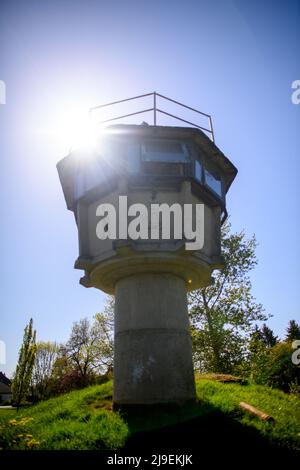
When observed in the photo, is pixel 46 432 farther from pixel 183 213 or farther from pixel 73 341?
pixel 73 341

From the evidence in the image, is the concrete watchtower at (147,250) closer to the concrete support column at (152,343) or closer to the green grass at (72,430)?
the concrete support column at (152,343)

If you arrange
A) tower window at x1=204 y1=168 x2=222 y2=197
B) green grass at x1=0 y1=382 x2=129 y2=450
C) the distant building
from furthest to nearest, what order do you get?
the distant building
tower window at x1=204 y1=168 x2=222 y2=197
green grass at x1=0 y1=382 x2=129 y2=450

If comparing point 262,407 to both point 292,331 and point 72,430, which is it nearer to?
point 72,430

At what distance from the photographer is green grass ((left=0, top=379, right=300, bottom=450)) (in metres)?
6.18

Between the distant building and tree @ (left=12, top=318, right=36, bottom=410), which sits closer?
tree @ (left=12, top=318, right=36, bottom=410)

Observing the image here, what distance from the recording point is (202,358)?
66.1ft

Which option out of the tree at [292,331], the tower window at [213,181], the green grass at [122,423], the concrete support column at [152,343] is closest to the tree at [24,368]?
the green grass at [122,423]

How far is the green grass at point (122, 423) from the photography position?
20.3 ft

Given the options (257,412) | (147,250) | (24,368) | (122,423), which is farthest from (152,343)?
(24,368)

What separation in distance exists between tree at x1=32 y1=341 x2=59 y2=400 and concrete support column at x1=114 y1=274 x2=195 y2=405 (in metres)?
31.3

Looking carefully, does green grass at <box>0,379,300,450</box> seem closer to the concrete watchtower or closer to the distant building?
the concrete watchtower

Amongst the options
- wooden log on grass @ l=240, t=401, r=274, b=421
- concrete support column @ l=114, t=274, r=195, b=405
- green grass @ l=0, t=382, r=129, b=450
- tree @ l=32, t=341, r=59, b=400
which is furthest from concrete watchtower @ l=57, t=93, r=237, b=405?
tree @ l=32, t=341, r=59, b=400

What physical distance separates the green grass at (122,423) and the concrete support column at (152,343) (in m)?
0.38

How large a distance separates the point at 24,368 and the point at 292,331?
39315mm
